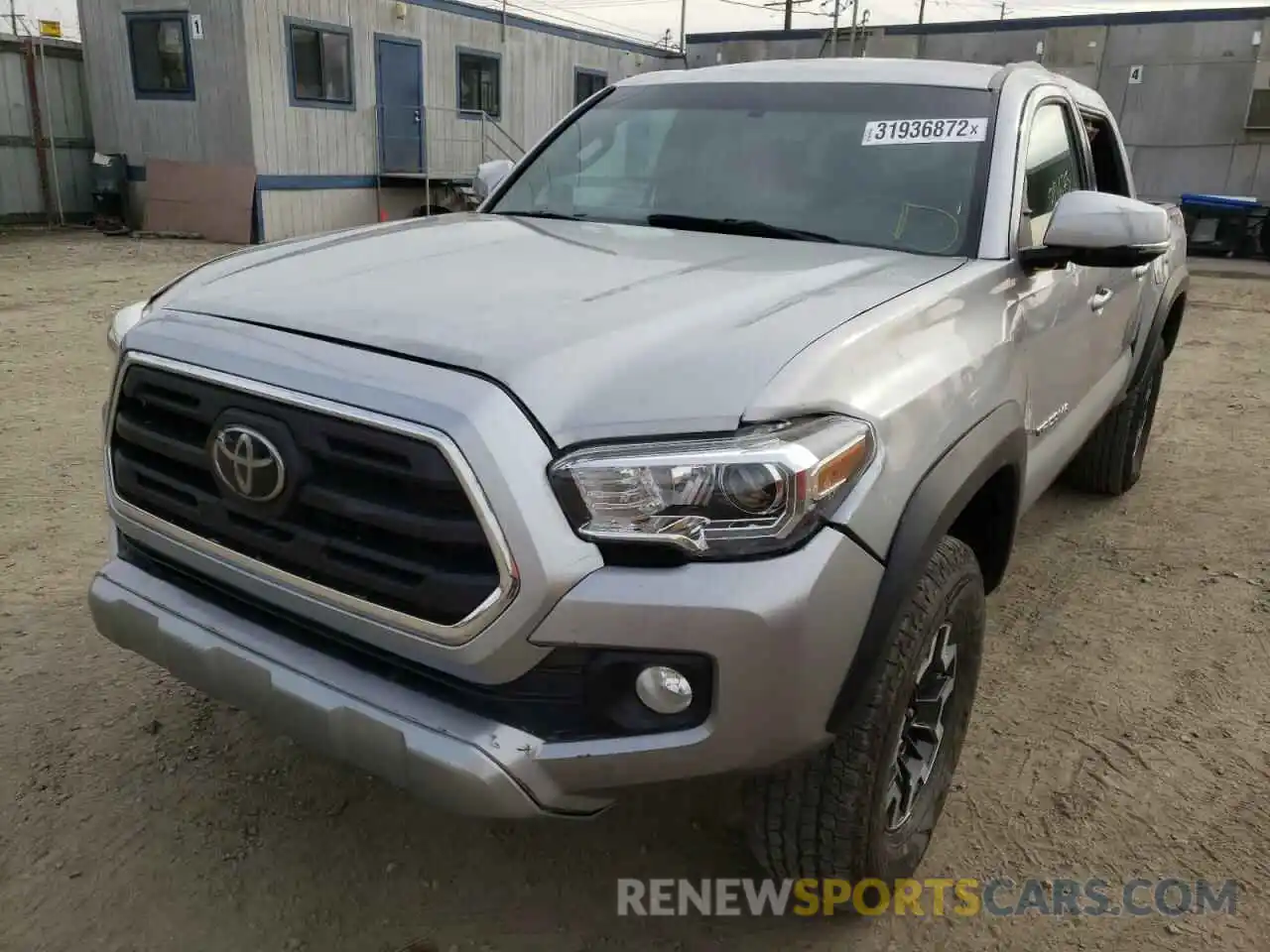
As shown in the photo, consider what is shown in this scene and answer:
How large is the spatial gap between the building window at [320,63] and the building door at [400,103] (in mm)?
594

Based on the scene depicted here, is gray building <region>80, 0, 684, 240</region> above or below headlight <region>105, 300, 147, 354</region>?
above

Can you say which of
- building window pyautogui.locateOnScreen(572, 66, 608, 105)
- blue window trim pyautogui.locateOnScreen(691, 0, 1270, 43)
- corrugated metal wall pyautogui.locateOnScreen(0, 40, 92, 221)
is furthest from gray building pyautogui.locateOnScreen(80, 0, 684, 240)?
blue window trim pyautogui.locateOnScreen(691, 0, 1270, 43)

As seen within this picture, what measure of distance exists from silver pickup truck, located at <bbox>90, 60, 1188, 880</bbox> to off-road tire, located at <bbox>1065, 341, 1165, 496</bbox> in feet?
7.36

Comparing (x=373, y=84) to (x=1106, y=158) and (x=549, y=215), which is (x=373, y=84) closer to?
(x=1106, y=158)

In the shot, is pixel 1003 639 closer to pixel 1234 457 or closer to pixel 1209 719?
pixel 1209 719

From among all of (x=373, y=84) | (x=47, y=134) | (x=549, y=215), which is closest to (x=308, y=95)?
(x=373, y=84)

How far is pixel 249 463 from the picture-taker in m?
1.86

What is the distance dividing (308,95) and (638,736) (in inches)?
621

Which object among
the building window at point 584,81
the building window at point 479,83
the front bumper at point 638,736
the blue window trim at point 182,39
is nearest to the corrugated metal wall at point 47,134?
the blue window trim at point 182,39

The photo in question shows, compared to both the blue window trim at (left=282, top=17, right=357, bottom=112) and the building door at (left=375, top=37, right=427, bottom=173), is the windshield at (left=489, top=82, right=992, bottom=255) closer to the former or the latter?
the blue window trim at (left=282, top=17, right=357, bottom=112)

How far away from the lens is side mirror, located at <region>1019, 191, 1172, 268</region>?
8.23 ft

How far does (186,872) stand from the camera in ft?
7.63

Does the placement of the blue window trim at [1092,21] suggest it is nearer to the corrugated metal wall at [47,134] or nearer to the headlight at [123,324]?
the corrugated metal wall at [47,134]

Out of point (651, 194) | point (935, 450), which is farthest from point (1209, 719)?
point (651, 194)
